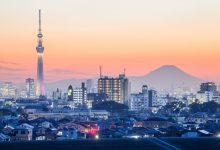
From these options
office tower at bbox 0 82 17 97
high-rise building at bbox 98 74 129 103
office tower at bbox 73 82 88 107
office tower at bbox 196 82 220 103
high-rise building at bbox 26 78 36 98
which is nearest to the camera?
high-rise building at bbox 98 74 129 103

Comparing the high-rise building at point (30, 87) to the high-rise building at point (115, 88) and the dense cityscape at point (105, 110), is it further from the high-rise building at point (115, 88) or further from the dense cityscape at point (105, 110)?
the high-rise building at point (115, 88)

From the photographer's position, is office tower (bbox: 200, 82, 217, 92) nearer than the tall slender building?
No

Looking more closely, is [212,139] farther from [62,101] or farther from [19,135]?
[62,101]

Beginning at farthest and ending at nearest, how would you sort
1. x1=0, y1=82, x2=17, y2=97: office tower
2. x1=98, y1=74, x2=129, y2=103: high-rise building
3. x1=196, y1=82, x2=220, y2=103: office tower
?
1. x1=0, y1=82, x2=17, y2=97: office tower
2. x1=196, y1=82, x2=220, y2=103: office tower
3. x1=98, y1=74, x2=129, y2=103: high-rise building

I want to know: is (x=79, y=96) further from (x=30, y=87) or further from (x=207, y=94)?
(x=30, y=87)

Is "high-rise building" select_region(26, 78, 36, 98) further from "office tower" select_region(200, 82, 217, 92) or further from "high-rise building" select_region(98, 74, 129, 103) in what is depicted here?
"office tower" select_region(200, 82, 217, 92)

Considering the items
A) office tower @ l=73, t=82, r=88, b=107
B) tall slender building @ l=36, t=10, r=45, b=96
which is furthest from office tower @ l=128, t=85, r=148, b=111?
tall slender building @ l=36, t=10, r=45, b=96

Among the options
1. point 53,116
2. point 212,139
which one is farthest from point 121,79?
point 212,139

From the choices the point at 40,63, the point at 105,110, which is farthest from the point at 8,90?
the point at 105,110
